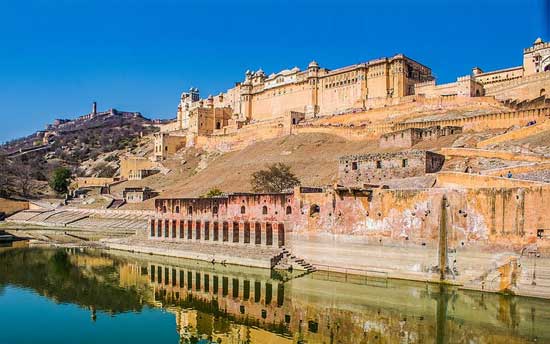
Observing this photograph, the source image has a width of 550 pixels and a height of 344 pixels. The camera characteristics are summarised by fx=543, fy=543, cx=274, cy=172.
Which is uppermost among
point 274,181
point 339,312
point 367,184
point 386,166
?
point 386,166

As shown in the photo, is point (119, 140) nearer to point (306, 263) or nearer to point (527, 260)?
point (306, 263)

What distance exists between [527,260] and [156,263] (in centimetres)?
2381

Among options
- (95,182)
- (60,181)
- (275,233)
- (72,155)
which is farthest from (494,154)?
(72,155)

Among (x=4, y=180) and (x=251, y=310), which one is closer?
(x=251, y=310)

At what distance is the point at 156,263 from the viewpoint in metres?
37.3

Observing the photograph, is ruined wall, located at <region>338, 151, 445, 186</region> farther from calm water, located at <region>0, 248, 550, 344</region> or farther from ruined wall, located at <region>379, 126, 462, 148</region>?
ruined wall, located at <region>379, 126, 462, 148</region>

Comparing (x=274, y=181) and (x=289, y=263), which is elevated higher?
(x=274, y=181)

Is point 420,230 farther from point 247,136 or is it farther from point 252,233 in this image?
point 247,136

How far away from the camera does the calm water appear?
66.8 feet

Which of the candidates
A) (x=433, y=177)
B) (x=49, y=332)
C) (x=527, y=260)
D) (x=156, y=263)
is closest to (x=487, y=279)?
(x=527, y=260)

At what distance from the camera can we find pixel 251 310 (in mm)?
24234

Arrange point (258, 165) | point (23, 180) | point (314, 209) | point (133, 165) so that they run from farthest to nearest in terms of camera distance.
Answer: point (133, 165) < point (23, 180) < point (258, 165) < point (314, 209)

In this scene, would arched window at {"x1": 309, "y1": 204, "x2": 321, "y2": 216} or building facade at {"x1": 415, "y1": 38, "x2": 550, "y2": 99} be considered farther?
building facade at {"x1": 415, "y1": 38, "x2": 550, "y2": 99}

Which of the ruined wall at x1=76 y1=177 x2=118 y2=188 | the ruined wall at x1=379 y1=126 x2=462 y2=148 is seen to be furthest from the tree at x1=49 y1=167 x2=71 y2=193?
the ruined wall at x1=379 y1=126 x2=462 y2=148
